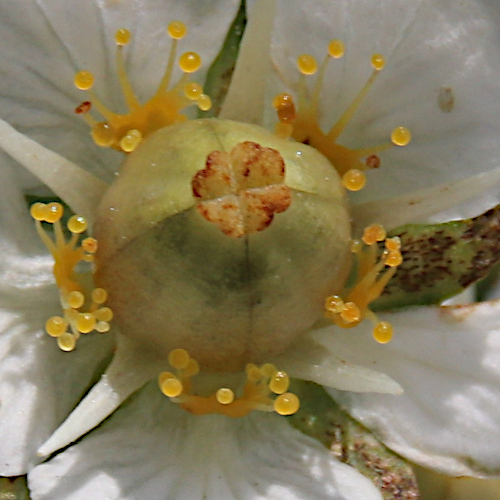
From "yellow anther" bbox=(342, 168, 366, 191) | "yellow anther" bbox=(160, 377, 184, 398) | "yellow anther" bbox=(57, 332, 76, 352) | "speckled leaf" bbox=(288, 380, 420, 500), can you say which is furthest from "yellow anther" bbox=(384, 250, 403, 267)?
"yellow anther" bbox=(57, 332, 76, 352)

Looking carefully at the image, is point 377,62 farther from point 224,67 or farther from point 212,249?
point 212,249

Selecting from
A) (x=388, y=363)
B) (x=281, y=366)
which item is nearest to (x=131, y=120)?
(x=281, y=366)

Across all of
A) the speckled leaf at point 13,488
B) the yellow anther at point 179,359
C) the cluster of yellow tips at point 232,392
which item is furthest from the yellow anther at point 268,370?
the speckled leaf at point 13,488

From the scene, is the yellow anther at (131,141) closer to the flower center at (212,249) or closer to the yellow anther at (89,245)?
the flower center at (212,249)

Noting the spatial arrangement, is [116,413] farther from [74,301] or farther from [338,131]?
[338,131]

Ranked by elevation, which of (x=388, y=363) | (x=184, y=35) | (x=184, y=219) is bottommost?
(x=388, y=363)

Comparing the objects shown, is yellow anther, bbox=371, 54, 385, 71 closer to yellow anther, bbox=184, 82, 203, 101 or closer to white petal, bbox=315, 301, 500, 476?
yellow anther, bbox=184, 82, 203, 101
